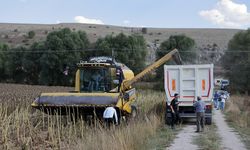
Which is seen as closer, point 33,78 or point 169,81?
point 169,81

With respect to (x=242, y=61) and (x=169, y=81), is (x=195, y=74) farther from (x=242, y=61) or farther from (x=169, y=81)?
(x=242, y=61)

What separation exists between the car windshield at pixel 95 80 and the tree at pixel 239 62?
46.2 m

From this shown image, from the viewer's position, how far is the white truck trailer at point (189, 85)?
24828mm

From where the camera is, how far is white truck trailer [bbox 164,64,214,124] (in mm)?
24828

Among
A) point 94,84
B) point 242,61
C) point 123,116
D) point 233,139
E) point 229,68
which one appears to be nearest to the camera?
point 233,139

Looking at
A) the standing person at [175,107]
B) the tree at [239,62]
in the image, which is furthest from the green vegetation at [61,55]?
the standing person at [175,107]

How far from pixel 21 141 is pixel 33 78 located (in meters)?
61.0

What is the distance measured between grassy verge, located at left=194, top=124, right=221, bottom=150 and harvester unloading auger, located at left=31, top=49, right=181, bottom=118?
349 cm

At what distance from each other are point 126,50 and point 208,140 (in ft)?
176

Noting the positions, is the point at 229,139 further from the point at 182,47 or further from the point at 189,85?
the point at 182,47

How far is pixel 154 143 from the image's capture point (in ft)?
53.3

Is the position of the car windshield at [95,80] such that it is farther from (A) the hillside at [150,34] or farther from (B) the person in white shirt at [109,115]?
(A) the hillside at [150,34]

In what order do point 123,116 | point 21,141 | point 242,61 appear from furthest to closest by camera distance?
1. point 242,61
2. point 123,116
3. point 21,141

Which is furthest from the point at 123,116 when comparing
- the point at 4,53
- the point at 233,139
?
the point at 4,53
